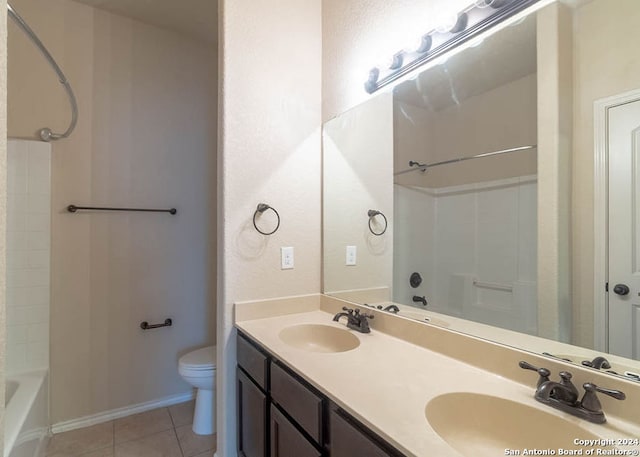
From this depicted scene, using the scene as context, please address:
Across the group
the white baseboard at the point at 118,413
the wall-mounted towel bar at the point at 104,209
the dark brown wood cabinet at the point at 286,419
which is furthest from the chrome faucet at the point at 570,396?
the white baseboard at the point at 118,413

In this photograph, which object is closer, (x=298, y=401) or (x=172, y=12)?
(x=298, y=401)

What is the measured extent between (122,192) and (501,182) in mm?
2298

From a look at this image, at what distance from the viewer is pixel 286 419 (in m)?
1.13

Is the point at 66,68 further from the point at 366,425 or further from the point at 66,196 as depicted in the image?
the point at 366,425

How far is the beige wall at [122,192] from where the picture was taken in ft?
6.51

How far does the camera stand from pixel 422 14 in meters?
1.31

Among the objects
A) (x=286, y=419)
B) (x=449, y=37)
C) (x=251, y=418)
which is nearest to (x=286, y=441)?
(x=286, y=419)

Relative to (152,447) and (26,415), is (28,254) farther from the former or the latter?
(152,447)

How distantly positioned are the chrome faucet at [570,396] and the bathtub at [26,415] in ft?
6.49

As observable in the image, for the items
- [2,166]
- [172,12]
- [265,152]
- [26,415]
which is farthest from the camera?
[172,12]

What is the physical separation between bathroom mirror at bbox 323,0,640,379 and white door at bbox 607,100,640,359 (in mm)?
23

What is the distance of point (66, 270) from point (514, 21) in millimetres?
2671

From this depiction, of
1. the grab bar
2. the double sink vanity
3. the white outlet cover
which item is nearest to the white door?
the double sink vanity

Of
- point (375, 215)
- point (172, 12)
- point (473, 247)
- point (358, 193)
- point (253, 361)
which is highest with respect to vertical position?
point (172, 12)
